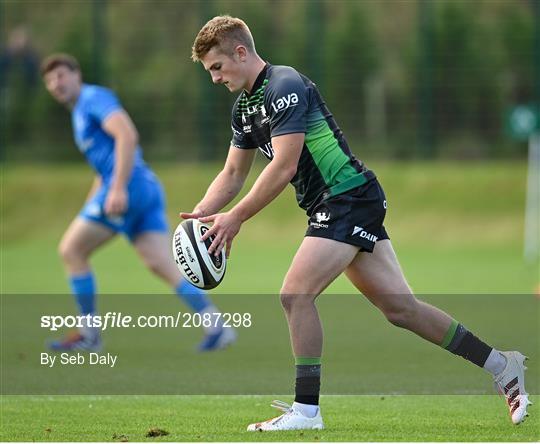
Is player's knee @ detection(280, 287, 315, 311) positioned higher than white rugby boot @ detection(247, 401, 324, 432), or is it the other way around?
player's knee @ detection(280, 287, 315, 311)

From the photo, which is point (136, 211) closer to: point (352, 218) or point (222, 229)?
point (222, 229)

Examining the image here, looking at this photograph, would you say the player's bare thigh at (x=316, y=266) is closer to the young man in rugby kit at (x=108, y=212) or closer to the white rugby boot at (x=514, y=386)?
the white rugby boot at (x=514, y=386)

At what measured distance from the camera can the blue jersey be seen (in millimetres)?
10359

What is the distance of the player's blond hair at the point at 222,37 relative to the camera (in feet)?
21.3

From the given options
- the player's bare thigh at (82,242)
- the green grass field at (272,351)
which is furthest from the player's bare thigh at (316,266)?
the player's bare thigh at (82,242)

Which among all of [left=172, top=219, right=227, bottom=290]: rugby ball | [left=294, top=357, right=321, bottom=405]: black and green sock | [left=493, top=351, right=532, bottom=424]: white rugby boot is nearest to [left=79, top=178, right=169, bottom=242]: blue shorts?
[left=172, top=219, right=227, bottom=290]: rugby ball

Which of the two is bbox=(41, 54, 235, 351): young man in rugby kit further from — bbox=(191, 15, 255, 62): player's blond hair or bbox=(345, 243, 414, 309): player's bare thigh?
bbox=(345, 243, 414, 309): player's bare thigh

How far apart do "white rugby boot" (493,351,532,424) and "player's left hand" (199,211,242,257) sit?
175 centimetres

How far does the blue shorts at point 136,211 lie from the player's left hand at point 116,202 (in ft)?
0.43

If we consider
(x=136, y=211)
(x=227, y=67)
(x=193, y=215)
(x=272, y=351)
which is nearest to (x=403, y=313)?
(x=193, y=215)

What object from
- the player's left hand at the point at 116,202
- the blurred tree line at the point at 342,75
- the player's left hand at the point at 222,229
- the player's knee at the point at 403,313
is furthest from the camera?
the blurred tree line at the point at 342,75

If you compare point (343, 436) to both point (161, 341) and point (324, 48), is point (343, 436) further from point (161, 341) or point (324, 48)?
point (324, 48)

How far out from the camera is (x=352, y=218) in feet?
21.2

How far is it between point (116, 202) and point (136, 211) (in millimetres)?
349
